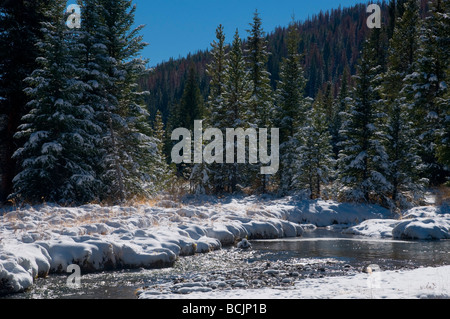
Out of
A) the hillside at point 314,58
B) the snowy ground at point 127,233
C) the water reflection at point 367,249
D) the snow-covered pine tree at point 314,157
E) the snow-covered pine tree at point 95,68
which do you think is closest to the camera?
the snowy ground at point 127,233

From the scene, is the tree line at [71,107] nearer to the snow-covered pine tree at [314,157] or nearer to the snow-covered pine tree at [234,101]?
the snow-covered pine tree at [234,101]

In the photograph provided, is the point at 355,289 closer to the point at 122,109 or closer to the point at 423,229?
the point at 423,229

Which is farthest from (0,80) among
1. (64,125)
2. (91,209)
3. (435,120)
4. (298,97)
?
(435,120)

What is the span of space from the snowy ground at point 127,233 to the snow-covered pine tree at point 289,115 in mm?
7989

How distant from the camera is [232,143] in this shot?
2992 centimetres

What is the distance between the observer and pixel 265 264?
1112cm

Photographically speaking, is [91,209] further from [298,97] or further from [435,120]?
[435,120]

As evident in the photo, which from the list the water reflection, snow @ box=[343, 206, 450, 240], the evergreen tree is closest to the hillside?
the evergreen tree

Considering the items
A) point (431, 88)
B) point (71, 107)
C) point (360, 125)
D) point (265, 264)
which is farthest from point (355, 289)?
point (431, 88)

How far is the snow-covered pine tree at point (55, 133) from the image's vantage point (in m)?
17.7

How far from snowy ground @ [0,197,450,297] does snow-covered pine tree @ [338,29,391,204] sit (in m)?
4.05

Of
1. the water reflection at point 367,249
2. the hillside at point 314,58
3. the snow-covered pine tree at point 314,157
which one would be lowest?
the water reflection at point 367,249

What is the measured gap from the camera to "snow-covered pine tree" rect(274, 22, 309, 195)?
97.6ft

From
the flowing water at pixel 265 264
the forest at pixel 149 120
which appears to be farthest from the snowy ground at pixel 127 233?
the forest at pixel 149 120
